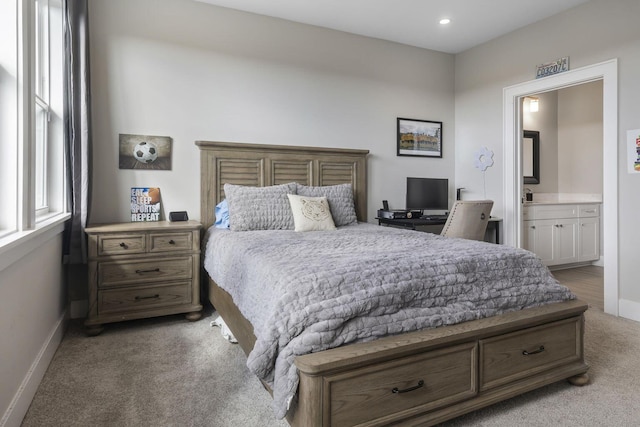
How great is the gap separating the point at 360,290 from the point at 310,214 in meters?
1.66

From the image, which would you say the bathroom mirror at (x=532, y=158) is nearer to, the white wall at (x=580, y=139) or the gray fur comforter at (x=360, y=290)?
the white wall at (x=580, y=139)

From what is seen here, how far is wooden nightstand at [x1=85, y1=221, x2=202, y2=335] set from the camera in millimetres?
2729

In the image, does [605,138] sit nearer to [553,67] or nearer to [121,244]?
[553,67]

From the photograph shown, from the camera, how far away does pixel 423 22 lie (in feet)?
12.6

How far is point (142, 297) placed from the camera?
286cm

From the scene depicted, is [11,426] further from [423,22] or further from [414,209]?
[423,22]

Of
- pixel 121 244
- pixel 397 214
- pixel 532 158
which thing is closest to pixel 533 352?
pixel 397 214

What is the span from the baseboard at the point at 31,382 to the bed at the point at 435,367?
3.13ft

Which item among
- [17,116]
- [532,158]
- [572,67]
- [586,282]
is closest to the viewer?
[17,116]

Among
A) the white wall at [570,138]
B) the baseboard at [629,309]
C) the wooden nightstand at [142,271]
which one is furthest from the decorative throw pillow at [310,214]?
the white wall at [570,138]

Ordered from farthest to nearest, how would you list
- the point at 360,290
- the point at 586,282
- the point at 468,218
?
the point at 586,282 → the point at 468,218 → the point at 360,290

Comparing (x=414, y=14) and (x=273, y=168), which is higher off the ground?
(x=414, y=14)

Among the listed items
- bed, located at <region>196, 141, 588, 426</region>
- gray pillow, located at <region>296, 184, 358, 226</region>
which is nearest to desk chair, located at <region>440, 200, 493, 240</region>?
gray pillow, located at <region>296, 184, 358, 226</region>

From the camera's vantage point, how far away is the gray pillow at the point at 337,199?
3.49 m
